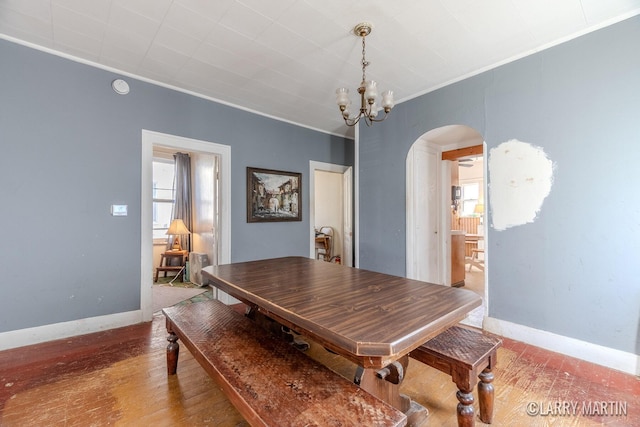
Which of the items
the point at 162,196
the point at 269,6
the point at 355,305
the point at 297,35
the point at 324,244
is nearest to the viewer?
the point at 355,305

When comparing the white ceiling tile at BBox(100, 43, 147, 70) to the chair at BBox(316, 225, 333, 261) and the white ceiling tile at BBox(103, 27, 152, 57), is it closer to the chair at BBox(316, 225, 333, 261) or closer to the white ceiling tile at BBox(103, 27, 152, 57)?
the white ceiling tile at BBox(103, 27, 152, 57)

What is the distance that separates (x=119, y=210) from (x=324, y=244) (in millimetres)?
4272

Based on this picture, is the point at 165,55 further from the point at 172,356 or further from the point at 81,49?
the point at 172,356

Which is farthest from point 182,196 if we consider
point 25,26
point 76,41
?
point 25,26

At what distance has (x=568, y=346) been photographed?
88.8 inches

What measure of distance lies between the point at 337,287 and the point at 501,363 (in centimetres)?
161

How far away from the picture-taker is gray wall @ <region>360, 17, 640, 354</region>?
2.06 metres

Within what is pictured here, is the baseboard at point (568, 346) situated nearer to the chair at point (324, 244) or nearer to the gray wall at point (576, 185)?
the gray wall at point (576, 185)

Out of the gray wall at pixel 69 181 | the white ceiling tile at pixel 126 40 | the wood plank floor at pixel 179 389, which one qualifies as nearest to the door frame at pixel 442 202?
the wood plank floor at pixel 179 389

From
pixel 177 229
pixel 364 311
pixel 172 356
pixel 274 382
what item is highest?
pixel 177 229

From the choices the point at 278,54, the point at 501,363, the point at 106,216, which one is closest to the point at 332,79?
the point at 278,54

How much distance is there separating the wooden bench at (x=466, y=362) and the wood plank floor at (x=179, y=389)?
22cm

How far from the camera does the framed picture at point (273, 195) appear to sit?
12.4ft

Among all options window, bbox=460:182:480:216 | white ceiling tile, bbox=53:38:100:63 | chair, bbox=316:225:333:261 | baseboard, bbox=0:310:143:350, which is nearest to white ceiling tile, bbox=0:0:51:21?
white ceiling tile, bbox=53:38:100:63
